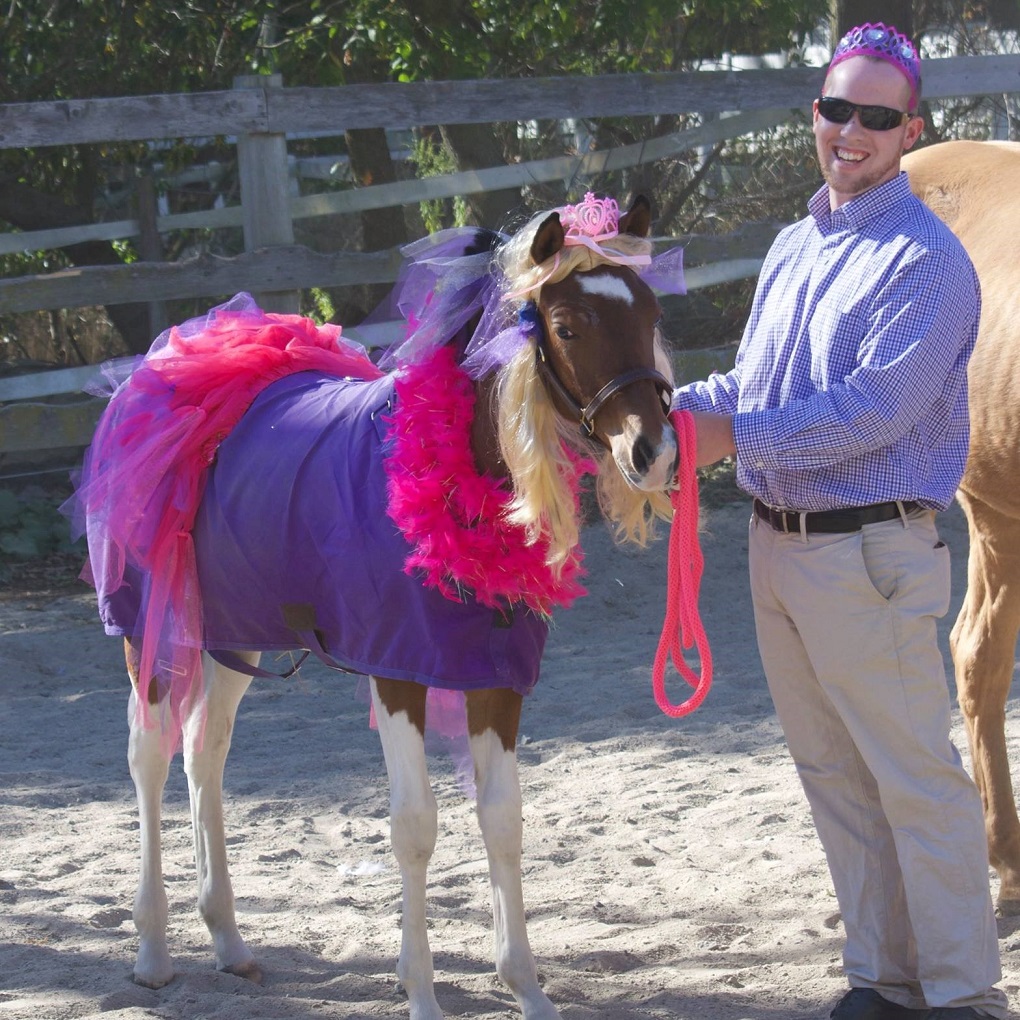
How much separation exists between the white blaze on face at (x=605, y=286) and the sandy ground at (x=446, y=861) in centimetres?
157

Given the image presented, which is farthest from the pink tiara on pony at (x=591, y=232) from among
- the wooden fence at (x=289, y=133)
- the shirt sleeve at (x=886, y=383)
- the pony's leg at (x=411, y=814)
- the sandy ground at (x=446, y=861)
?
the wooden fence at (x=289, y=133)

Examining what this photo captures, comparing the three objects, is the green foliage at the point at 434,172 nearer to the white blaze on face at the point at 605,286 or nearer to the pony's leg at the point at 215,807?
the pony's leg at the point at 215,807

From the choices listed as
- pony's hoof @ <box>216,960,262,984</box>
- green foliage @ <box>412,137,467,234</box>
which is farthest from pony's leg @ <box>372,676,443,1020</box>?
green foliage @ <box>412,137,467,234</box>

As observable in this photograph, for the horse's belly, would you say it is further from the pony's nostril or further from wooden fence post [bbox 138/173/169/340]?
wooden fence post [bbox 138/173/169/340]

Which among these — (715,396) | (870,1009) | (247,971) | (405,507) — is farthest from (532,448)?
(247,971)

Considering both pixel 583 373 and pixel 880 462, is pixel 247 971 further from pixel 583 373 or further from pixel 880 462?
pixel 880 462

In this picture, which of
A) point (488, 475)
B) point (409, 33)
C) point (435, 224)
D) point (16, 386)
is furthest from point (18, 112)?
point (488, 475)

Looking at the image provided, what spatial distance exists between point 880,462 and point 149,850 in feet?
6.50

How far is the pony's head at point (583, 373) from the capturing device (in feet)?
7.81

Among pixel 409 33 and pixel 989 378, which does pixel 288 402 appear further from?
pixel 409 33

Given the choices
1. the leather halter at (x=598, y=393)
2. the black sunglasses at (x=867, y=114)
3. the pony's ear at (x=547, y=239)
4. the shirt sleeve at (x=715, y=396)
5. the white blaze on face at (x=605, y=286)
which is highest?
the black sunglasses at (x=867, y=114)

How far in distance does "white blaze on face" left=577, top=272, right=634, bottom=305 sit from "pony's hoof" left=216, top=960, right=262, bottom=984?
1846mm

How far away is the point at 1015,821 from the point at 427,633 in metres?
1.72

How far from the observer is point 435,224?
9375mm
